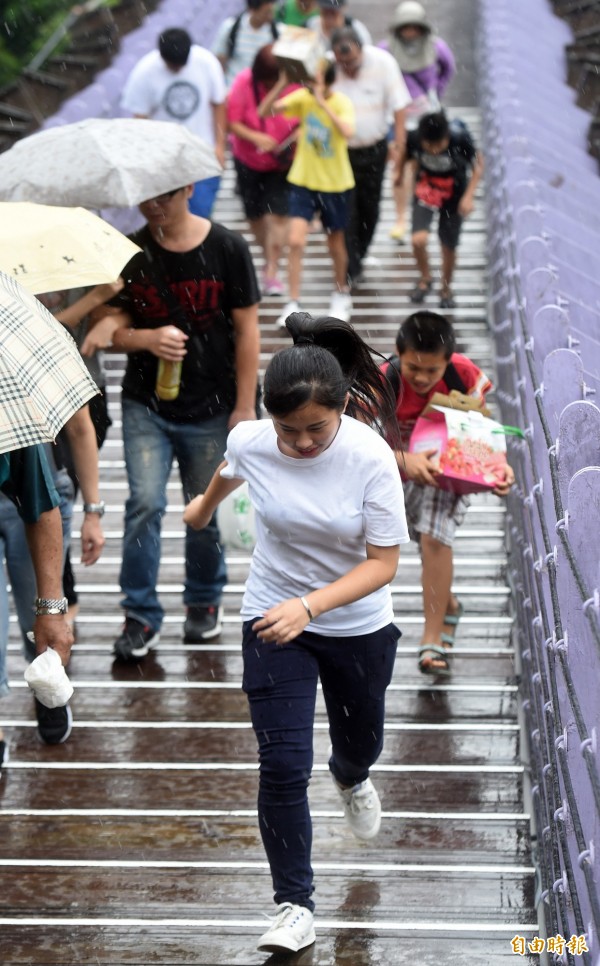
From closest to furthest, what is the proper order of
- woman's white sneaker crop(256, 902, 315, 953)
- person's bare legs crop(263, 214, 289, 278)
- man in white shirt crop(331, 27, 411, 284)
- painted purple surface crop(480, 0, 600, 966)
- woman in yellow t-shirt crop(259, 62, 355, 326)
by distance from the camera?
painted purple surface crop(480, 0, 600, 966) < woman's white sneaker crop(256, 902, 315, 953) < woman in yellow t-shirt crop(259, 62, 355, 326) < man in white shirt crop(331, 27, 411, 284) < person's bare legs crop(263, 214, 289, 278)

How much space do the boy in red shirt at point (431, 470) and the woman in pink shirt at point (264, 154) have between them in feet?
15.9

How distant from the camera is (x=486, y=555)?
743 centimetres

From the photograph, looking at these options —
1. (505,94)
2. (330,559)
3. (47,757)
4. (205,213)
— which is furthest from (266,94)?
(330,559)

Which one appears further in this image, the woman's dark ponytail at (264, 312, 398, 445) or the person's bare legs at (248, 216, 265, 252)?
the person's bare legs at (248, 216, 265, 252)

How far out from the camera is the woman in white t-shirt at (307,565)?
13.3 feet

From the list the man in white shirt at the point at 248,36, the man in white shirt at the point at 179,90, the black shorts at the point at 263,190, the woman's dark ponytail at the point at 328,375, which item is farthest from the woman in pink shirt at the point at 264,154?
the woman's dark ponytail at the point at 328,375

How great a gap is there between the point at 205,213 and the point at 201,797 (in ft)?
16.9

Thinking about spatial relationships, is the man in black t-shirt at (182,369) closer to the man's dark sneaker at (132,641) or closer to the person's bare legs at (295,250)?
the man's dark sneaker at (132,641)

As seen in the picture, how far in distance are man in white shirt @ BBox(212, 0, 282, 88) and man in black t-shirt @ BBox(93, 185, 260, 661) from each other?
19.1 feet

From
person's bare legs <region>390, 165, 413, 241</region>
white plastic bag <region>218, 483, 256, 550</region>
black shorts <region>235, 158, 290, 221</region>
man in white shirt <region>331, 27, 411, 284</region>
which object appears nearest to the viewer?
white plastic bag <region>218, 483, 256, 550</region>

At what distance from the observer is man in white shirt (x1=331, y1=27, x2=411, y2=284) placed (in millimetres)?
10062

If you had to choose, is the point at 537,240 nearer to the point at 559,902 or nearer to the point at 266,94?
the point at 559,902

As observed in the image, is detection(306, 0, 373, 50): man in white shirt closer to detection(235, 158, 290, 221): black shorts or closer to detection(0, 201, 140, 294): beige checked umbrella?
detection(235, 158, 290, 221): black shorts

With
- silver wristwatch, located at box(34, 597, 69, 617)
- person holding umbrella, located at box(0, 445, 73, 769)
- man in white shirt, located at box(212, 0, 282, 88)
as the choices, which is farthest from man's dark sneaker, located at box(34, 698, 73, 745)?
man in white shirt, located at box(212, 0, 282, 88)
